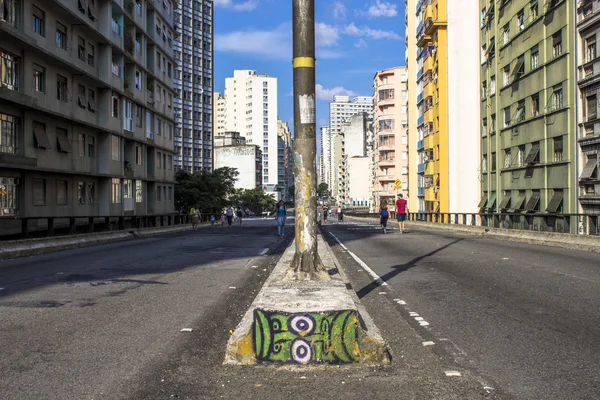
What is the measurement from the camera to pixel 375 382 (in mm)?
4273

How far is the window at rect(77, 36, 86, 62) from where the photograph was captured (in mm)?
32556

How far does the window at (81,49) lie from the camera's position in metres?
32.6

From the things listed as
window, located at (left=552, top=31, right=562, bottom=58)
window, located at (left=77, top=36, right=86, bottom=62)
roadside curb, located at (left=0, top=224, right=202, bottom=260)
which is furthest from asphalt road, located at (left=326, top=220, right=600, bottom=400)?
window, located at (left=77, top=36, right=86, bottom=62)

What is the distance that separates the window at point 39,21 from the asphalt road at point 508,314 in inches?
894

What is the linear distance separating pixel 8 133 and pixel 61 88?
625 centimetres

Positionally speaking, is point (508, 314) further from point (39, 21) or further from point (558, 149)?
point (39, 21)

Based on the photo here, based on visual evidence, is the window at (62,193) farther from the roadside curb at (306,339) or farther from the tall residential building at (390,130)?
the tall residential building at (390,130)

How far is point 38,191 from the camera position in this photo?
2856 cm

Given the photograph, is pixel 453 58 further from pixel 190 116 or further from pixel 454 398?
pixel 190 116

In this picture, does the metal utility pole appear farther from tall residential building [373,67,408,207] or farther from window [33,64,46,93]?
tall residential building [373,67,408,207]

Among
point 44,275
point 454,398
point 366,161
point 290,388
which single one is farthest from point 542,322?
point 366,161

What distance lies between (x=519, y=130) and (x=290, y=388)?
1418 inches

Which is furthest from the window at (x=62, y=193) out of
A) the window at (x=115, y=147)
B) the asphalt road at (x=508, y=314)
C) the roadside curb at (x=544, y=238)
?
the asphalt road at (x=508, y=314)

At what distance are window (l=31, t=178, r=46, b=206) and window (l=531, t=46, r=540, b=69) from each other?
29.4 meters
